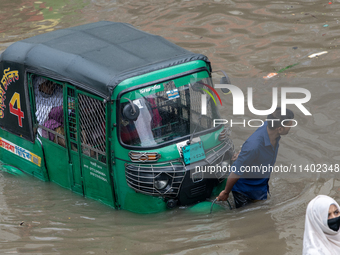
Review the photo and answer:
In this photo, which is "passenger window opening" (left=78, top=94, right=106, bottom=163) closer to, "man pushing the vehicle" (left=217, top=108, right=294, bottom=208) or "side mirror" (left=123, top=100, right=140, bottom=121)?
"side mirror" (left=123, top=100, right=140, bottom=121)

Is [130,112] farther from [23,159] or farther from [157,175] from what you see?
[23,159]

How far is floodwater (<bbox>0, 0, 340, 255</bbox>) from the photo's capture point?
5.10 meters

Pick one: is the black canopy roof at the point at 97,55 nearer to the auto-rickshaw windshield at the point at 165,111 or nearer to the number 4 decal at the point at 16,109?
the auto-rickshaw windshield at the point at 165,111

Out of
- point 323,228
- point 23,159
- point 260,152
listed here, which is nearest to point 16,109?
point 23,159

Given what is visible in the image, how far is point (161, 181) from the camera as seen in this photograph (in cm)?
543

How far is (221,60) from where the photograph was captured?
34.8 feet

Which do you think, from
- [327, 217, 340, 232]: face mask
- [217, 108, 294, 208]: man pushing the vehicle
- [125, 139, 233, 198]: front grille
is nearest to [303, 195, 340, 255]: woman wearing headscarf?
[327, 217, 340, 232]: face mask

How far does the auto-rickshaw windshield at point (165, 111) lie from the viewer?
541cm

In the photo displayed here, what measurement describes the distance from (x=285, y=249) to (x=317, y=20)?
27.7ft

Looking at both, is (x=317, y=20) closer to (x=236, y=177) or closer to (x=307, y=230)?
(x=236, y=177)

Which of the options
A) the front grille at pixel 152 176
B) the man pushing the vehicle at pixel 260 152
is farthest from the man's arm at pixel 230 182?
the front grille at pixel 152 176

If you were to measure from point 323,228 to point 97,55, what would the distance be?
361 centimetres

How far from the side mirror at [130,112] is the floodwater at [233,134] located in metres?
1.35

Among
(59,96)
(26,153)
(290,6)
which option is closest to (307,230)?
(59,96)
